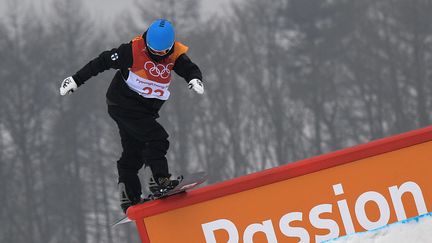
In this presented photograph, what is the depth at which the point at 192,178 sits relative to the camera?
6.93m

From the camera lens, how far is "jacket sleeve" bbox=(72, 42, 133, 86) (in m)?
6.95

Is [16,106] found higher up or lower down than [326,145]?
higher up

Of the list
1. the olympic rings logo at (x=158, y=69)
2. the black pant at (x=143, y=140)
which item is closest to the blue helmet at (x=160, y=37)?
the olympic rings logo at (x=158, y=69)

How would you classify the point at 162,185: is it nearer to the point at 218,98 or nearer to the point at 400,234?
the point at 400,234

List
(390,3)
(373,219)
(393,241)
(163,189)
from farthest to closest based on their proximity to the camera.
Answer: (390,3) → (163,189) → (373,219) → (393,241)

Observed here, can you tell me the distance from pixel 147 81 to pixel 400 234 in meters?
2.64

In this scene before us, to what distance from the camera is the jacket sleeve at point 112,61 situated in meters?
6.95

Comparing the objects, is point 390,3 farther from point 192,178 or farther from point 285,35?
point 192,178

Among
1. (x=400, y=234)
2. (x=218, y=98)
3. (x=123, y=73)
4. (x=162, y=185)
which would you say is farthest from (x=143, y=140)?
(x=218, y=98)

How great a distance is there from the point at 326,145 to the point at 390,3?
416 inches

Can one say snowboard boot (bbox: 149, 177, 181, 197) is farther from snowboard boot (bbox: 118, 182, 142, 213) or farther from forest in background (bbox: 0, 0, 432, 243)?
forest in background (bbox: 0, 0, 432, 243)

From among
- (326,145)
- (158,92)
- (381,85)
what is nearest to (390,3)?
(381,85)

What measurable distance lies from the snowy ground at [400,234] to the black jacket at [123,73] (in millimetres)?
2322

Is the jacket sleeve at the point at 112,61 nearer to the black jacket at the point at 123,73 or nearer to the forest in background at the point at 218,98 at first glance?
the black jacket at the point at 123,73
